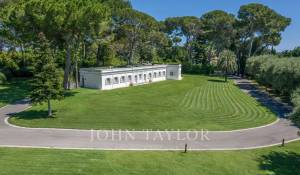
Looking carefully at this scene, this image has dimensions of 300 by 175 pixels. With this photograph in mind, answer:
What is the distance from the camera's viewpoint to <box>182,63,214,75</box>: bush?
3440 inches

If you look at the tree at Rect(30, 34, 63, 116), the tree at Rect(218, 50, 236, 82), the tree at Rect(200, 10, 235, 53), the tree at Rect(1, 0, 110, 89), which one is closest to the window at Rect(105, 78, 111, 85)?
the tree at Rect(1, 0, 110, 89)

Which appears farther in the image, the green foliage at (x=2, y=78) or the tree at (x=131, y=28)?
the tree at (x=131, y=28)

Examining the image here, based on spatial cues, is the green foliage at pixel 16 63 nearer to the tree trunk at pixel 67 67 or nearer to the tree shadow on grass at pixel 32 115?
the tree trunk at pixel 67 67

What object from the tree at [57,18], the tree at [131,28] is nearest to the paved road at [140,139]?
the tree at [57,18]

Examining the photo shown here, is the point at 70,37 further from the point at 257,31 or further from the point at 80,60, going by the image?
the point at 257,31

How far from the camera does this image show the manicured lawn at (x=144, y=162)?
18859 mm

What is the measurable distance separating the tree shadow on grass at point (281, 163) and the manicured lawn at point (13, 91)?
29531mm

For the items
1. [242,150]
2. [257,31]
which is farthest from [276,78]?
[257,31]

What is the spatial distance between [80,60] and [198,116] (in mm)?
34332

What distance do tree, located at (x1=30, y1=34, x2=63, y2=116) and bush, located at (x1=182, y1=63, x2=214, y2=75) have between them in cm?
6063

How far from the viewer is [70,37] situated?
1736 inches

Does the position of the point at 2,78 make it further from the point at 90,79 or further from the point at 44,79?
the point at 44,79

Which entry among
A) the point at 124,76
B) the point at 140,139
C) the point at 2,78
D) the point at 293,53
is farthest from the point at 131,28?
the point at 140,139

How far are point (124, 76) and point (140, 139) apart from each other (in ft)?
100
